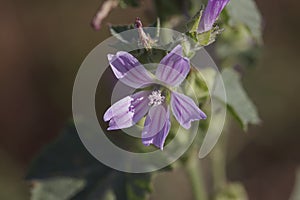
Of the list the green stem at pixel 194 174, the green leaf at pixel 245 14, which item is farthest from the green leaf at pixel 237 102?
the green stem at pixel 194 174

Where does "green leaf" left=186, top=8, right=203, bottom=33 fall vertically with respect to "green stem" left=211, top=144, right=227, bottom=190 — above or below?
above

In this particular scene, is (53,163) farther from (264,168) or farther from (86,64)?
(264,168)

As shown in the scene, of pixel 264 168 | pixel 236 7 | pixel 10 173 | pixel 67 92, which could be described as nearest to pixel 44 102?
pixel 67 92

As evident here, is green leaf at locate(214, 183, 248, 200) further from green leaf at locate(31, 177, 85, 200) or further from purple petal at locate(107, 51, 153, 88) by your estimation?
purple petal at locate(107, 51, 153, 88)

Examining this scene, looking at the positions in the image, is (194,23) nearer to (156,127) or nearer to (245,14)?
(156,127)

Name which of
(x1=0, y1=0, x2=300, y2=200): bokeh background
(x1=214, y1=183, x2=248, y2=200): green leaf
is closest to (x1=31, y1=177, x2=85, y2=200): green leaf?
(x1=214, y1=183, x2=248, y2=200): green leaf

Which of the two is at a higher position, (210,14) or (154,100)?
(210,14)

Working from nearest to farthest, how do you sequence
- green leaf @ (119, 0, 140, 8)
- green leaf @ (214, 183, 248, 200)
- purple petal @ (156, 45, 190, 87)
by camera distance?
purple petal @ (156, 45, 190, 87) → green leaf @ (119, 0, 140, 8) → green leaf @ (214, 183, 248, 200)

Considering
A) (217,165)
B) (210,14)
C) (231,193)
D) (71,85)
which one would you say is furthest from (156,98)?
(71,85)
